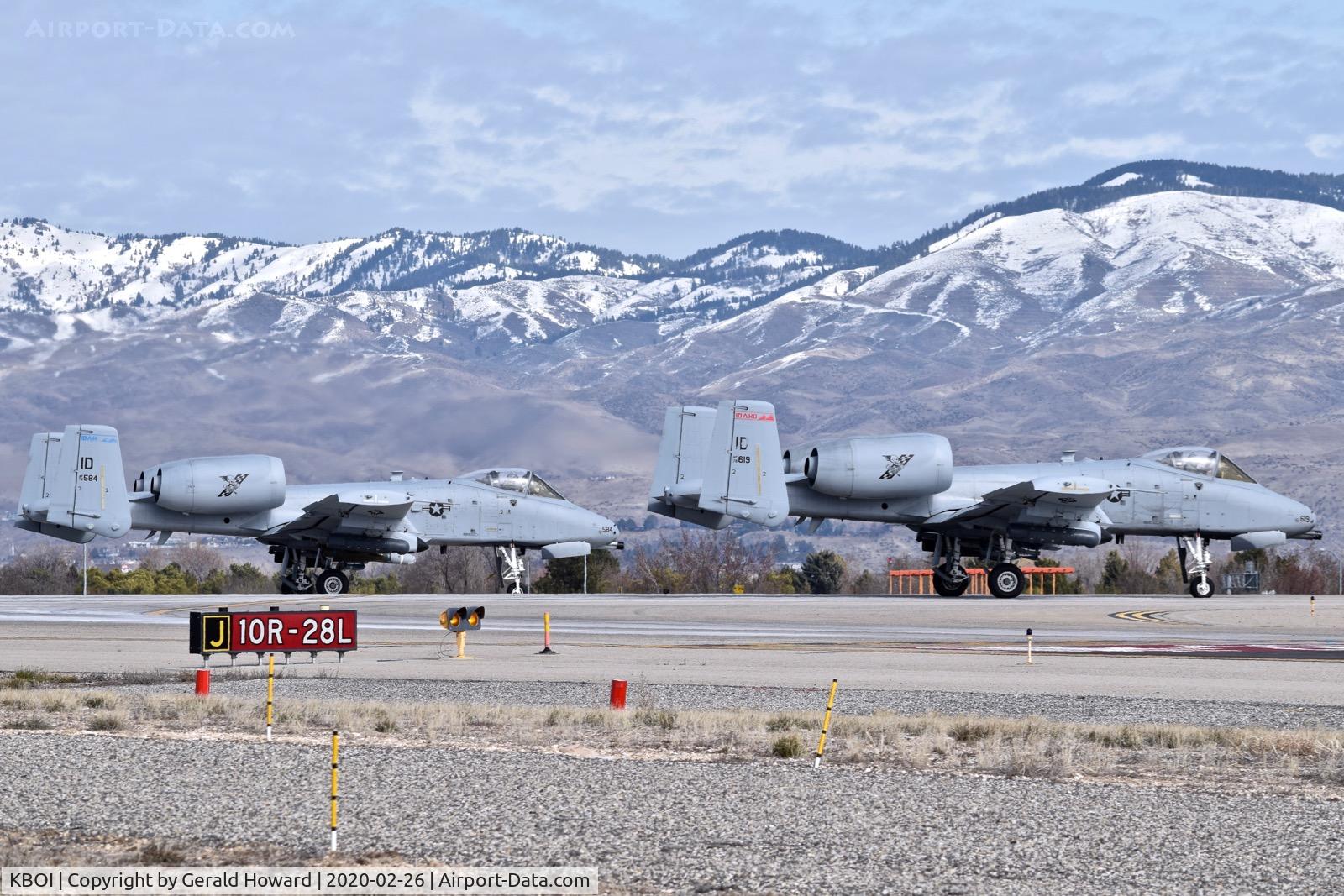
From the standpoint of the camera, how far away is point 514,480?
5319 centimetres

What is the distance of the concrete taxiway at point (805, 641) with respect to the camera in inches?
1037

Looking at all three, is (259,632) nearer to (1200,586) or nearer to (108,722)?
(108,722)

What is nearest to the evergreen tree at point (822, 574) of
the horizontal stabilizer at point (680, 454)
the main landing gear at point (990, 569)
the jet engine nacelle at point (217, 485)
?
the main landing gear at point (990, 569)

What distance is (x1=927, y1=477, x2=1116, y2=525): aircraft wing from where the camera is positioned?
144 ft

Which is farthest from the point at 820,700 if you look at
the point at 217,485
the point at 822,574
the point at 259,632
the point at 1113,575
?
the point at 822,574

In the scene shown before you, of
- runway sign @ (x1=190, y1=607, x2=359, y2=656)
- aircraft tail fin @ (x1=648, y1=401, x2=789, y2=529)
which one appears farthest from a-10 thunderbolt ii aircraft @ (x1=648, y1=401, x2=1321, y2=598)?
runway sign @ (x1=190, y1=607, x2=359, y2=656)

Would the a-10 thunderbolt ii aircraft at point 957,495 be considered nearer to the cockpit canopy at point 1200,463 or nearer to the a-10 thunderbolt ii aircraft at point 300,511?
the cockpit canopy at point 1200,463

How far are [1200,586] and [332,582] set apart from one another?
26.4 m

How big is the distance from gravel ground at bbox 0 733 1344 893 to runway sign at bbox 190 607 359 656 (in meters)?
7.35

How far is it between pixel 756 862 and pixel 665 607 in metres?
32.5

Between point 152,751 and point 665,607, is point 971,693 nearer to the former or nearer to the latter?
point 152,751

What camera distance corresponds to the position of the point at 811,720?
64.8ft

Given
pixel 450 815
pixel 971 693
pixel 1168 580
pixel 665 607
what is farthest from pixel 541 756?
pixel 1168 580

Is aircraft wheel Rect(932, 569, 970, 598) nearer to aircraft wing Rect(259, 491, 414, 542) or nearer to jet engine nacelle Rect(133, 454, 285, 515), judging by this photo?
aircraft wing Rect(259, 491, 414, 542)
